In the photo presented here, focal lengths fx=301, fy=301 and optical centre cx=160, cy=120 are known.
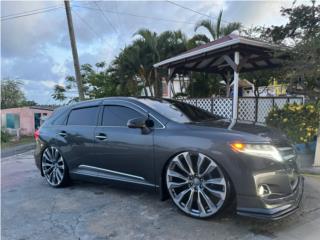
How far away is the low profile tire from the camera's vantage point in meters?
5.11

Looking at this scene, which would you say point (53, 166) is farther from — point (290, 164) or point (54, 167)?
point (290, 164)

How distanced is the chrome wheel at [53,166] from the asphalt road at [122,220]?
0.28m

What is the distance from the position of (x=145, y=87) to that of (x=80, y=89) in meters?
6.40

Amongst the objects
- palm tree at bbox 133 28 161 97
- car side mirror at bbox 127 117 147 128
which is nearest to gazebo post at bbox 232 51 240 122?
car side mirror at bbox 127 117 147 128

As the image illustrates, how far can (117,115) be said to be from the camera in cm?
448

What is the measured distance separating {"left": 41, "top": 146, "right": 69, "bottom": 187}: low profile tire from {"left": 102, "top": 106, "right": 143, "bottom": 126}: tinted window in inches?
Result: 47.4

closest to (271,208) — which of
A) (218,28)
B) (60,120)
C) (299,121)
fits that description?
(60,120)

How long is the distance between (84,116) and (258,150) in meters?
2.94

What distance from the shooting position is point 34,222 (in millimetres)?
3695

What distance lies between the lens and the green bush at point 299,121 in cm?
638

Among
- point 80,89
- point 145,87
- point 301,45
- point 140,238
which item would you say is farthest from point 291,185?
point 145,87

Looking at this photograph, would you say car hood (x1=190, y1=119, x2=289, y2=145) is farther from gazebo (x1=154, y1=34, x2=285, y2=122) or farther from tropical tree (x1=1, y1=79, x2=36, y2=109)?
tropical tree (x1=1, y1=79, x2=36, y2=109)

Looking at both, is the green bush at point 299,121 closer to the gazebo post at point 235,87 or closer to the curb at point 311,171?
the curb at point 311,171

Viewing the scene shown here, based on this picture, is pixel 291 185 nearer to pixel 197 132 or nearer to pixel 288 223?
A: pixel 288 223
